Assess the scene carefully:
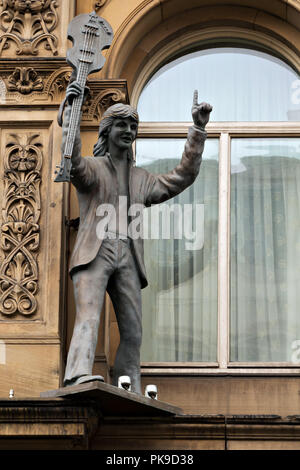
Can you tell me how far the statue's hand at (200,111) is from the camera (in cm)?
1193

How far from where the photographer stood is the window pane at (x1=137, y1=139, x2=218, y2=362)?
13.0 meters

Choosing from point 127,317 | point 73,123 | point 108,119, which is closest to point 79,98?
point 73,123

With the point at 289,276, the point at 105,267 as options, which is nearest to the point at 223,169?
the point at 289,276

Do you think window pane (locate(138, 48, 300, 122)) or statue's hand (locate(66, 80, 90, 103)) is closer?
statue's hand (locate(66, 80, 90, 103))

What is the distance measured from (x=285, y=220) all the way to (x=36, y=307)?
2.52 m

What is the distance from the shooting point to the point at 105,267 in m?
11.9

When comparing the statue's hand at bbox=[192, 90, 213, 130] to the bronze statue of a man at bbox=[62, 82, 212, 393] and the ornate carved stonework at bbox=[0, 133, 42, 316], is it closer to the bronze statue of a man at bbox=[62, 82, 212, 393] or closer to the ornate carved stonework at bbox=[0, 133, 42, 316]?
the bronze statue of a man at bbox=[62, 82, 212, 393]

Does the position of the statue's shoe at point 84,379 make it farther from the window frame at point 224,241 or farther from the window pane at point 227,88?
the window pane at point 227,88

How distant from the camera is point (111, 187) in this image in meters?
12.2

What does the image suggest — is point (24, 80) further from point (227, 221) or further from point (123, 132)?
point (227, 221)

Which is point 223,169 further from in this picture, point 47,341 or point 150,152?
point 47,341

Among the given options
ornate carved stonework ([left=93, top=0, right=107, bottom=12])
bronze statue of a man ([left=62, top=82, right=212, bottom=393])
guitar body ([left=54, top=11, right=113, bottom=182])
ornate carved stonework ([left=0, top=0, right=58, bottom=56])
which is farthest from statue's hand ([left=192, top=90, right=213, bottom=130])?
ornate carved stonework ([left=93, top=0, right=107, bottom=12])

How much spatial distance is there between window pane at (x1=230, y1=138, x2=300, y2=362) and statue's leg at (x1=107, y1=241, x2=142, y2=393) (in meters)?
1.26

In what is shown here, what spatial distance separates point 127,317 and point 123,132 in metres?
1.50
